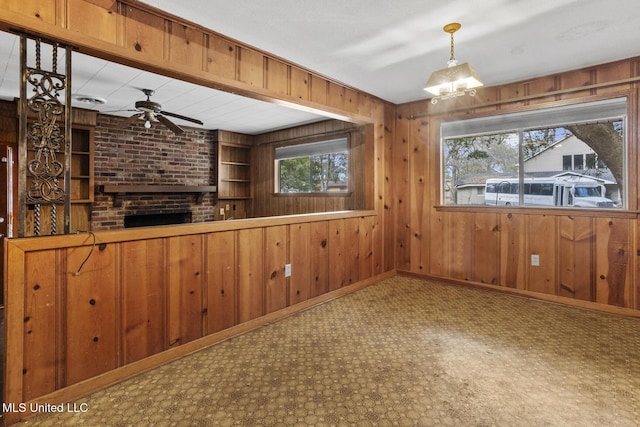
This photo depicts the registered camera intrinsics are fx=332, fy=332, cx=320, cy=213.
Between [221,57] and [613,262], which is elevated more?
[221,57]

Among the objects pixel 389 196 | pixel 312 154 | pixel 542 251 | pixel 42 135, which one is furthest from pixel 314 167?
pixel 42 135

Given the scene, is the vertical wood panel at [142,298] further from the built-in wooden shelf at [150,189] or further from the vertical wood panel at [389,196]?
the built-in wooden shelf at [150,189]

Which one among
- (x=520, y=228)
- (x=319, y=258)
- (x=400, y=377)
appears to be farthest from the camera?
(x=520, y=228)

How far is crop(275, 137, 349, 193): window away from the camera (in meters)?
5.27

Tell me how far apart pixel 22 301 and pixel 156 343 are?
2.67 ft

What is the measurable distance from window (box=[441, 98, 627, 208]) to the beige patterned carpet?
1245mm

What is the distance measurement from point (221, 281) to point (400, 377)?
1.49 meters

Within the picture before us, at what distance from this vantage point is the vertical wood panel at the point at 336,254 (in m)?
3.66

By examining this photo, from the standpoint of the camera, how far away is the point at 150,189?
526 centimetres

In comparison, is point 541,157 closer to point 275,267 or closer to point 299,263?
point 299,263

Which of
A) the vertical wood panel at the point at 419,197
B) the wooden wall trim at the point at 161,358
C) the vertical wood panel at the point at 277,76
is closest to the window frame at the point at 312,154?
the vertical wood panel at the point at 419,197

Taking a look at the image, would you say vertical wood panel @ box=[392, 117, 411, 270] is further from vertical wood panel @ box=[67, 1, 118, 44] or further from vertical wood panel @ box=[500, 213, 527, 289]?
vertical wood panel @ box=[67, 1, 118, 44]

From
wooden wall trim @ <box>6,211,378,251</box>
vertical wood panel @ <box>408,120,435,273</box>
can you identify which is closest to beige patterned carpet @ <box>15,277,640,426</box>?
wooden wall trim @ <box>6,211,378,251</box>

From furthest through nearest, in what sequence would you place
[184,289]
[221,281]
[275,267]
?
[275,267], [221,281], [184,289]
